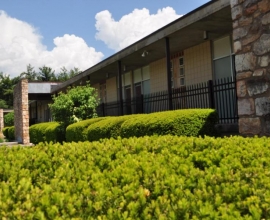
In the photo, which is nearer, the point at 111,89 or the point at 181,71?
the point at 181,71

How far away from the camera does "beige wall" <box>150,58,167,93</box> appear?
16031 millimetres

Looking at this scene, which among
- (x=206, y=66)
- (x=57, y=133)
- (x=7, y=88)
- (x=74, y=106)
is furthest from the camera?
(x=7, y=88)

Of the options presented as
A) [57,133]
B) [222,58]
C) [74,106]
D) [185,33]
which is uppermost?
[185,33]

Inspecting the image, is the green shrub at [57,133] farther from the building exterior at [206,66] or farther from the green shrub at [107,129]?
the green shrub at [107,129]

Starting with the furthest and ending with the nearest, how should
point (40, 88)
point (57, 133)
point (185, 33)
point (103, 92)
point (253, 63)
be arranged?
1. point (40, 88)
2. point (103, 92)
3. point (57, 133)
4. point (185, 33)
5. point (253, 63)

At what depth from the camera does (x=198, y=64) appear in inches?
535

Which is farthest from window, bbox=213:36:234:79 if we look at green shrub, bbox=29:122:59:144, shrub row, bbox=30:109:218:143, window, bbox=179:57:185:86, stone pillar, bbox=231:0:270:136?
green shrub, bbox=29:122:59:144

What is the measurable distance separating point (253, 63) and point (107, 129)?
5.52 m

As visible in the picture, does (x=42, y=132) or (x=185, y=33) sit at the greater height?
(x=185, y=33)

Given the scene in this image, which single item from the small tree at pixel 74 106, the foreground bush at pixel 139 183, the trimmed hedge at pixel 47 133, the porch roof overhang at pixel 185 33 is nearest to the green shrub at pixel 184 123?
the porch roof overhang at pixel 185 33

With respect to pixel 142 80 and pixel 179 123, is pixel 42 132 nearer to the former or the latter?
pixel 142 80

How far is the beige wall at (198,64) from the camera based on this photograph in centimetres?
1298

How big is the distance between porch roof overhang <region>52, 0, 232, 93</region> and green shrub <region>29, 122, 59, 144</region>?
11.8 ft

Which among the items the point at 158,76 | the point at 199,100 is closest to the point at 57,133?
the point at 158,76
